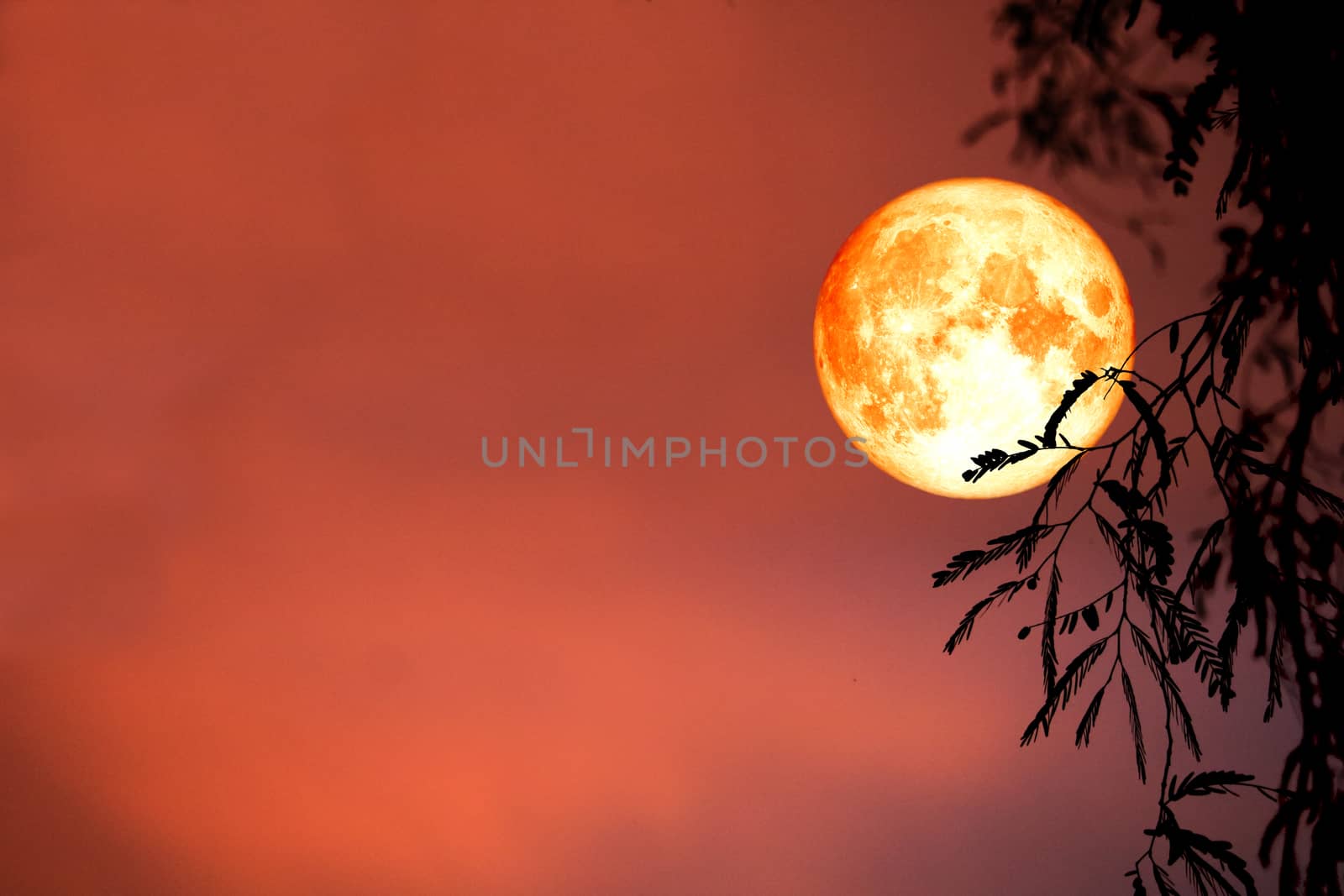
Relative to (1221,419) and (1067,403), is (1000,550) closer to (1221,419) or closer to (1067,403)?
(1067,403)

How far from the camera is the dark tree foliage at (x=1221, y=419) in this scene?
3.57 ft

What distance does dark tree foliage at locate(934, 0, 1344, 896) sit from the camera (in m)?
1.09

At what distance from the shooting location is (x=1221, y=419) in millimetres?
1168

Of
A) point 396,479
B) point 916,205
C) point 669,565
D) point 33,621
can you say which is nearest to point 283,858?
point 33,621

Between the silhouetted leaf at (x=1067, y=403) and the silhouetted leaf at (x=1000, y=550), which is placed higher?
the silhouetted leaf at (x=1067, y=403)

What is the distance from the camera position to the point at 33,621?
266cm

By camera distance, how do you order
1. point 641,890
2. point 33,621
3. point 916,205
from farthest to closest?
1. point 641,890
2. point 33,621
3. point 916,205

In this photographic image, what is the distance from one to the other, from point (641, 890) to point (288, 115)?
2.40 metres

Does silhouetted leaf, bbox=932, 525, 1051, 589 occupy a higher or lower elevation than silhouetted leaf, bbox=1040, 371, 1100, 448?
lower

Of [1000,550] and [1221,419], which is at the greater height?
[1221,419]

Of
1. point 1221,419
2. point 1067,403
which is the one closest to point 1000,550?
point 1067,403

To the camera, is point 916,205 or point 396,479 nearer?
point 916,205

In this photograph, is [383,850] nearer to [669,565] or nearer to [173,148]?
[669,565]

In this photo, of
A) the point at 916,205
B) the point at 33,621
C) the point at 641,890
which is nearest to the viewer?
the point at 916,205
